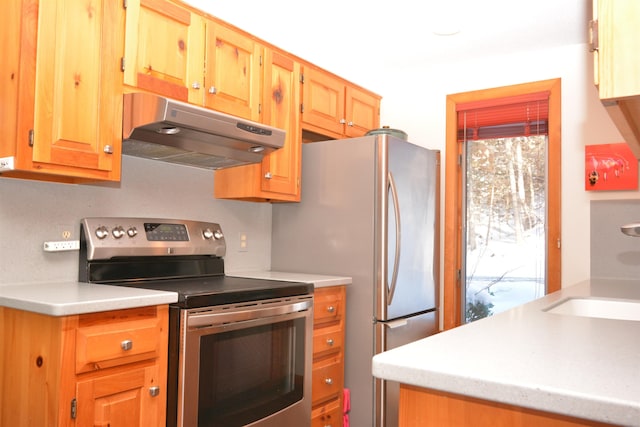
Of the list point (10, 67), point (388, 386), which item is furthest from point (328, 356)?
point (10, 67)

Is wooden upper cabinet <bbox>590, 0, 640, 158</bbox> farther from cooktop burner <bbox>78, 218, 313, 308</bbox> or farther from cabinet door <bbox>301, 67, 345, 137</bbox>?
cabinet door <bbox>301, 67, 345, 137</bbox>

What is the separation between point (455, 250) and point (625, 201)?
43.9 inches

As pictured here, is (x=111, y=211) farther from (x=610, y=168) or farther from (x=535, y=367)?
(x=610, y=168)

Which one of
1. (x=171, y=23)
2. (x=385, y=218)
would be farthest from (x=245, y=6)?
(x=385, y=218)

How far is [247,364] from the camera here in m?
2.17

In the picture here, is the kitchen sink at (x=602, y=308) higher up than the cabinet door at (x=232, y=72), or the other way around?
the cabinet door at (x=232, y=72)

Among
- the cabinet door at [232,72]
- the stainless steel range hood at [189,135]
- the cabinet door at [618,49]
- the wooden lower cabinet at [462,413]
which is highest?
the cabinet door at [232,72]

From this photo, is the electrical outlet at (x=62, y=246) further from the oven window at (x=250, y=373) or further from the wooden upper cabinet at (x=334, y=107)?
the wooden upper cabinet at (x=334, y=107)

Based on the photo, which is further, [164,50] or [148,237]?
[148,237]

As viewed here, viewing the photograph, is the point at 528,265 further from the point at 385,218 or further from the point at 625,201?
the point at 385,218

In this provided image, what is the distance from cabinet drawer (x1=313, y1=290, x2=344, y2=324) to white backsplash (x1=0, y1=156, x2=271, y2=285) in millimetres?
612

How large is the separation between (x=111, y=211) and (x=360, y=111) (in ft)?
6.00

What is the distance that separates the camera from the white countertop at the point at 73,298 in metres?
1.57

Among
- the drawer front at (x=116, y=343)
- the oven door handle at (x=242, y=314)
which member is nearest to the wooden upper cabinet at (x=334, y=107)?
the oven door handle at (x=242, y=314)
